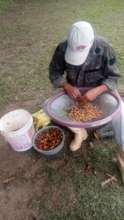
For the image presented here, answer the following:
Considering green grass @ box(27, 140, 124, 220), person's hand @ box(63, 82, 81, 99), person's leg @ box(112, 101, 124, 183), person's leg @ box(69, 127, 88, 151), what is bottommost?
green grass @ box(27, 140, 124, 220)

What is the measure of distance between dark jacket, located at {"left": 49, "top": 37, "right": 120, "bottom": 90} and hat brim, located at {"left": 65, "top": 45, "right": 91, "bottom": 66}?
0.10 m

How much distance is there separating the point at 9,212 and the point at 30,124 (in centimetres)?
64

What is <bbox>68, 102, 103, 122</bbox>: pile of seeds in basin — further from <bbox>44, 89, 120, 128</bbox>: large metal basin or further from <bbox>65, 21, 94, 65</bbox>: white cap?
<bbox>65, 21, 94, 65</bbox>: white cap

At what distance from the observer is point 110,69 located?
1.95m

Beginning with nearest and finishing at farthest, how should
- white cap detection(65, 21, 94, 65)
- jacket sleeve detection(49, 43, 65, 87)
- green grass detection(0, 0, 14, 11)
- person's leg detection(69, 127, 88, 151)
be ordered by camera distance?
white cap detection(65, 21, 94, 65)
jacket sleeve detection(49, 43, 65, 87)
person's leg detection(69, 127, 88, 151)
green grass detection(0, 0, 14, 11)

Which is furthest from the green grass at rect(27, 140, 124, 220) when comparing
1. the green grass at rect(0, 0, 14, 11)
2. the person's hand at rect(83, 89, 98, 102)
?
the green grass at rect(0, 0, 14, 11)

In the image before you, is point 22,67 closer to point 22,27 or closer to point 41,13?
point 22,27

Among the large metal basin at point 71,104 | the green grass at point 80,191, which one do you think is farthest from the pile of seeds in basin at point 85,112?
the green grass at point 80,191

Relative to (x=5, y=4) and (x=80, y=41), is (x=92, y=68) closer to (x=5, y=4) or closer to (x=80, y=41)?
(x=80, y=41)

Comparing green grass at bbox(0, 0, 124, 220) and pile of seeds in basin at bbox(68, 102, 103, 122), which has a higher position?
pile of seeds in basin at bbox(68, 102, 103, 122)

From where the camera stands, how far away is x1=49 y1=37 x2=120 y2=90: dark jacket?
6.32ft

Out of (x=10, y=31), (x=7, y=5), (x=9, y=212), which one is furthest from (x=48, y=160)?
(x=7, y=5)

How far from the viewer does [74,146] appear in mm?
2193

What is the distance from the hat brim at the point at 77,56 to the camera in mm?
1813
